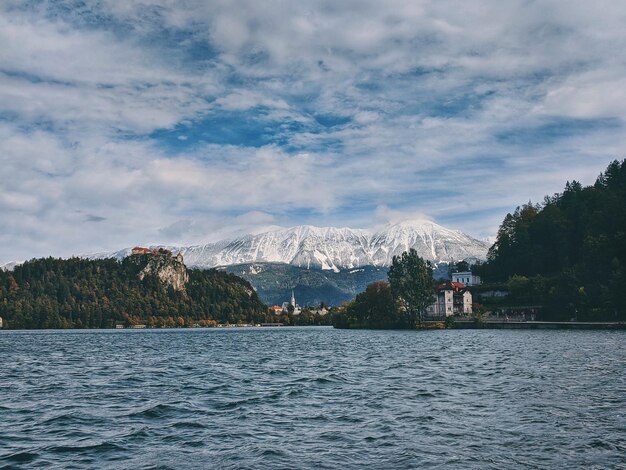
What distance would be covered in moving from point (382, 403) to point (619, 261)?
563 ft

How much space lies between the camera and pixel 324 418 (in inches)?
1352

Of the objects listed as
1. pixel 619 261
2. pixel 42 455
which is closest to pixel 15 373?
pixel 42 455

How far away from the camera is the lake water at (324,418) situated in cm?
2522

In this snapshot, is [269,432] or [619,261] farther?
[619,261]

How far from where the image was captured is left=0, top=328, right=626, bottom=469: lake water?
25.2 meters

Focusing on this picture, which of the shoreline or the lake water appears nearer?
the lake water

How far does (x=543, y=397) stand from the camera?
130ft

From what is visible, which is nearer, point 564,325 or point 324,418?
point 324,418

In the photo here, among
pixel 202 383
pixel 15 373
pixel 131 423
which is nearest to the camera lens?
pixel 131 423

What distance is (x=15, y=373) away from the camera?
213 feet

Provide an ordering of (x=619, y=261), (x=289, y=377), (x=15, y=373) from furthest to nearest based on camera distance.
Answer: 1. (x=619, y=261)
2. (x=15, y=373)
3. (x=289, y=377)

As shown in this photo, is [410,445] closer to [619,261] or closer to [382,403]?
[382,403]

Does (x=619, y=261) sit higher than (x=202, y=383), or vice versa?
(x=619, y=261)

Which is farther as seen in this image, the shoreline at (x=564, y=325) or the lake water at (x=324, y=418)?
the shoreline at (x=564, y=325)
